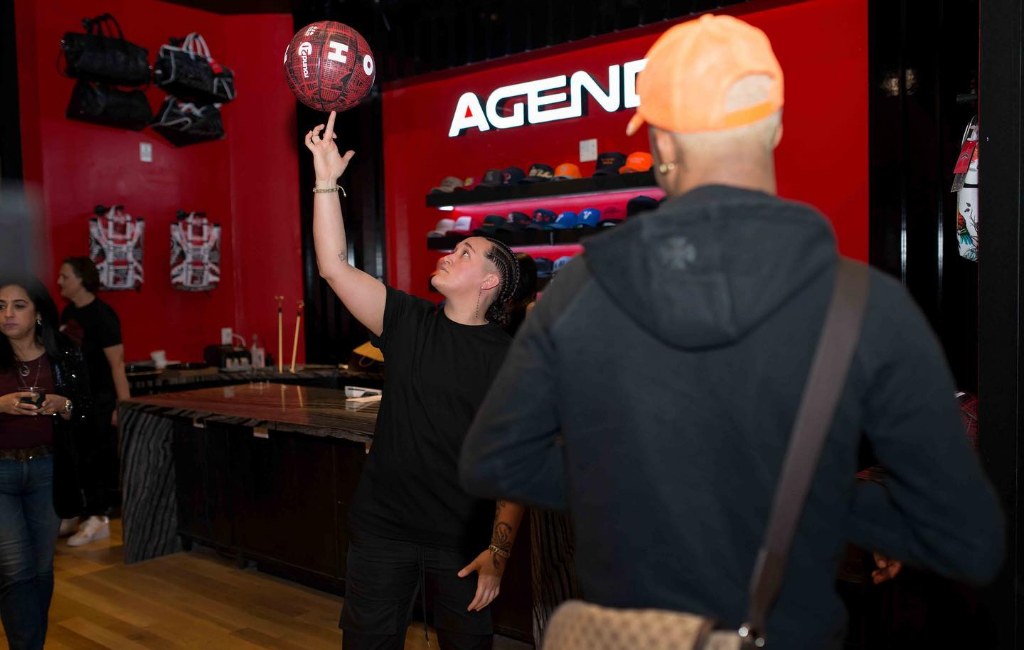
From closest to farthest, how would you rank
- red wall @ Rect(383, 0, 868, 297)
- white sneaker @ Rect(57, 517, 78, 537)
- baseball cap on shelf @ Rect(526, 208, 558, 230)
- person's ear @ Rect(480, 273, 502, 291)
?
person's ear @ Rect(480, 273, 502, 291) < red wall @ Rect(383, 0, 868, 297) < white sneaker @ Rect(57, 517, 78, 537) < baseball cap on shelf @ Rect(526, 208, 558, 230)

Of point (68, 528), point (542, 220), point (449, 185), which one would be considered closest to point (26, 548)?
point (68, 528)

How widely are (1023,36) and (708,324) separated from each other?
1474 mm

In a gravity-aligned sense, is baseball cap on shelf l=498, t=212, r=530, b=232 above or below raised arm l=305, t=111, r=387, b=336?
above

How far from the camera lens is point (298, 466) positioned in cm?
402

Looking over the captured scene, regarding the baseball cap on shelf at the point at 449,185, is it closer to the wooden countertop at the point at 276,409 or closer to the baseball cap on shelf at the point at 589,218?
the baseball cap on shelf at the point at 589,218

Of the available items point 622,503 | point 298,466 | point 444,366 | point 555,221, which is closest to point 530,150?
point 555,221

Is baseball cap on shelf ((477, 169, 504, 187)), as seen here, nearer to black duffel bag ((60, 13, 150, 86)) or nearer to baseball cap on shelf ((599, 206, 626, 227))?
baseball cap on shelf ((599, 206, 626, 227))

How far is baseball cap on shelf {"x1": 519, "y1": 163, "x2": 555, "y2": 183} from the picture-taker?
595cm

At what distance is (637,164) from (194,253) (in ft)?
12.5

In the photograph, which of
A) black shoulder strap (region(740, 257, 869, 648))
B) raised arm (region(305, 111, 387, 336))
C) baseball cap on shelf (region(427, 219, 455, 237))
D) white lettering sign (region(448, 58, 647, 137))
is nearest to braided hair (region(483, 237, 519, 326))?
raised arm (region(305, 111, 387, 336))

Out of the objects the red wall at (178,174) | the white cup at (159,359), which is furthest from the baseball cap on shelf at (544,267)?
the white cup at (159,359)

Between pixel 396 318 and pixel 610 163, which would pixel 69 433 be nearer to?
pixel 396 318

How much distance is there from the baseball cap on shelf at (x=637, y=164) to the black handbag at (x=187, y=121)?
3.39m

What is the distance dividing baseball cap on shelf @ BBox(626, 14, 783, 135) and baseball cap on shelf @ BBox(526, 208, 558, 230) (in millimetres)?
4882
